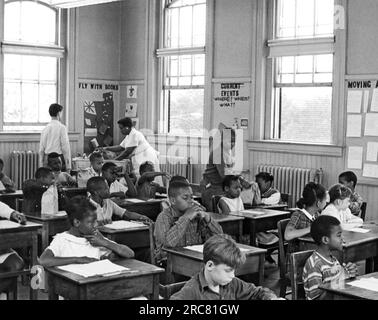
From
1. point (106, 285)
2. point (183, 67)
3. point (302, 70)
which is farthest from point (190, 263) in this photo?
point (183, 67)

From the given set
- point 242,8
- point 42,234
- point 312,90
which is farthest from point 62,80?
point 42,234

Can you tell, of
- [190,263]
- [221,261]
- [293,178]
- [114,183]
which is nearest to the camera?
[221,261]

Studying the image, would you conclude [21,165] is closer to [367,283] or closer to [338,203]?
[338,203]

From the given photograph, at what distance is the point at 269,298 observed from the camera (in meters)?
3.09

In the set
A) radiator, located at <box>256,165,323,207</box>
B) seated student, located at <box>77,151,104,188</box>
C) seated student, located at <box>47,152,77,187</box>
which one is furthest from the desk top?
radiator, located at <box>256,165,323,207</box>

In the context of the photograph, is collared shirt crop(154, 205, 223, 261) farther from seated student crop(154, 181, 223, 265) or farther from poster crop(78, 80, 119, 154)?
poster crop(78, 80, 119, 154)

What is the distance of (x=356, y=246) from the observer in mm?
4996

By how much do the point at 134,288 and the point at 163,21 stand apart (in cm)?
792

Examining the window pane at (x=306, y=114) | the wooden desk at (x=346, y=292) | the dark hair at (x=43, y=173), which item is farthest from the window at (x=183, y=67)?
the wooden desk at (x=346, y=292)

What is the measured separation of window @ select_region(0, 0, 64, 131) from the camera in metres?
10.4

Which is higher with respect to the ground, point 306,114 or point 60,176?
point 306,114

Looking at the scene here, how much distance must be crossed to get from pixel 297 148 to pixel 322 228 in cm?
527

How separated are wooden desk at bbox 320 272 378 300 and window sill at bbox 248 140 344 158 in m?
5.35

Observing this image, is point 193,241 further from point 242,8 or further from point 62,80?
point 62,80
